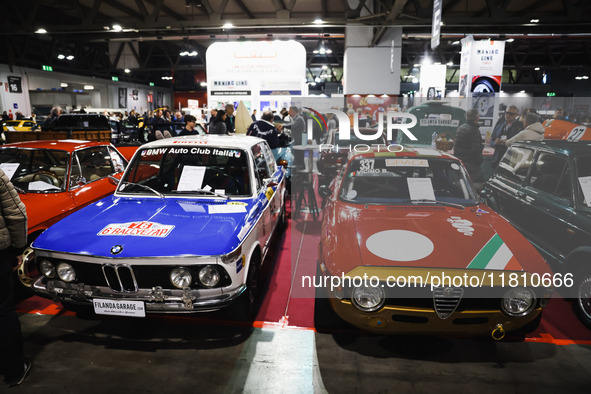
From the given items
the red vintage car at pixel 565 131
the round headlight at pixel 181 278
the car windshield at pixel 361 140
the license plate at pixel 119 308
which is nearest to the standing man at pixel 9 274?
the license plate at pixel 119 308

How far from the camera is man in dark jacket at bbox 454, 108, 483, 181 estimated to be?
14.9 ft

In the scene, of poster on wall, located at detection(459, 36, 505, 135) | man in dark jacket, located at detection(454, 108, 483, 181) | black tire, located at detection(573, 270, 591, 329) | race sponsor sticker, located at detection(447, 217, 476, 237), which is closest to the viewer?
race sponsor sticker, located at detection(447, 217, 476, 237)

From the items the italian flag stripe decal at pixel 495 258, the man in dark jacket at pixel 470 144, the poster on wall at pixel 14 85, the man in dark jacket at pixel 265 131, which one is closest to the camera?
the italian flag stripe decal at pixel 495 258

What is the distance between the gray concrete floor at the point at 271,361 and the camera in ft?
8.25

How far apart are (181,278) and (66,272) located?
0.91 m

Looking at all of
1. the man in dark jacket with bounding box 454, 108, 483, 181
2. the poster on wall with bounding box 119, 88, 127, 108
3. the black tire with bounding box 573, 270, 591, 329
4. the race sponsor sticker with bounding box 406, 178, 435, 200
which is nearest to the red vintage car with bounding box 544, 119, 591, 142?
the man in dark jacket with bounding box 454, 108, 483, 181

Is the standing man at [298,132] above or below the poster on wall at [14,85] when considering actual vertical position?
below

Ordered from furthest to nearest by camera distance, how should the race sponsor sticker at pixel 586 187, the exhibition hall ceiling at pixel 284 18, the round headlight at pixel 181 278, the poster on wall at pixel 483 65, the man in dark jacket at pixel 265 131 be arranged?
1. the exhibition hall ceiling at pixel 284 18
2. the poster on wall at pixel 483 65
3. the man in dark jacket at pixel 265 131
4. the race sponsor sticker at pixel 586 187
5. the round headlight at pixel 181 278

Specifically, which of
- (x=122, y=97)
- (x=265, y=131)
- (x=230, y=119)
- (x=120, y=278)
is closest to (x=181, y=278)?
(x=120, y=278)

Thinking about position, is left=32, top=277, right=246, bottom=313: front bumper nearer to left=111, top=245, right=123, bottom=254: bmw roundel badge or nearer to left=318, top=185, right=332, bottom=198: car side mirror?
left=111, top=245, right=123, bottom=254: bmw roundel badge

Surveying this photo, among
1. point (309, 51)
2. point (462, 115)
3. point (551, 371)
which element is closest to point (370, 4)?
point (462, 115)

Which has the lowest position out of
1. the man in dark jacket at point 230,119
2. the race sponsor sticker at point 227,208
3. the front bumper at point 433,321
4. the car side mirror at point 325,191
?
the front bumper at point 433,321

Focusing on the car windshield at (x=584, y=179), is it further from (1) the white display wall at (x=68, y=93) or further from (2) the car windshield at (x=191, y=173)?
(1) the white display wall at (x=68, y=93)

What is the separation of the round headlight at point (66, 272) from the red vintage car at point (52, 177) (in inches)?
46.0
